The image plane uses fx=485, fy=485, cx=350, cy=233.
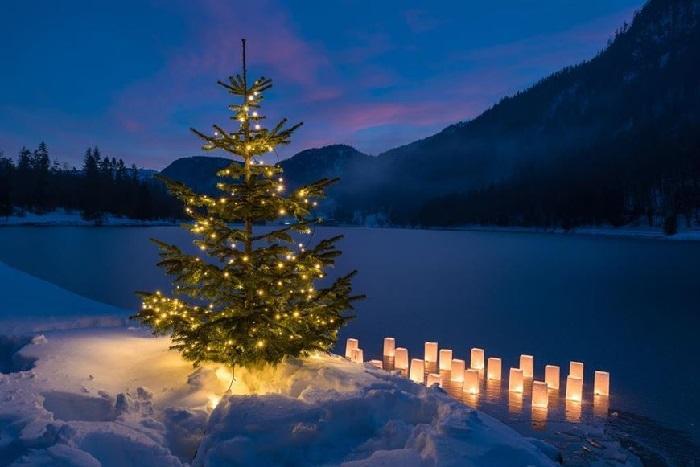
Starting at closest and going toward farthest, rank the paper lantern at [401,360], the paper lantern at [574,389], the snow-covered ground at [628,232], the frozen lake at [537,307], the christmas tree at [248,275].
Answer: the christmas tree at [248,275], the paper lantern at [574,389], the paper lantern at [401,360], the frozen lake at [537,307], the snow-covered ground at [628,232]

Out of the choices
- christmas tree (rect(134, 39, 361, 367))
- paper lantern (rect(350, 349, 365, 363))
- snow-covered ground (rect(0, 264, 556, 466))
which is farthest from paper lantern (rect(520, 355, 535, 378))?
christmas tree (rect(134, 39, 361, 367))

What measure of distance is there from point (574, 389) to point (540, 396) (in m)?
0.83

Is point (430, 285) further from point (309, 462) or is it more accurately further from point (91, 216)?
point (91, 216)

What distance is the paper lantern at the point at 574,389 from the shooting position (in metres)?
8.29

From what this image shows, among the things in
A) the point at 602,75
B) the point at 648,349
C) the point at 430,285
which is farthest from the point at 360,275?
the point at 602,75

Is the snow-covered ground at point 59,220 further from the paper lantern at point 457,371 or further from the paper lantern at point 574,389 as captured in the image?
the paper lantern at point 574,389

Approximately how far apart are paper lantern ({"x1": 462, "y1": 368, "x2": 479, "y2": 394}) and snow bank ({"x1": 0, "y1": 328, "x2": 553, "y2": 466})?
115 inches

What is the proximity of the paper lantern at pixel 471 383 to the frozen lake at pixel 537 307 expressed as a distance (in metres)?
2.37

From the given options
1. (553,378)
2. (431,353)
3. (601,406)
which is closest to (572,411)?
(601,406)

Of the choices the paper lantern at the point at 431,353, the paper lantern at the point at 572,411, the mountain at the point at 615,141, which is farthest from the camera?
the mountain at the point at 615,141

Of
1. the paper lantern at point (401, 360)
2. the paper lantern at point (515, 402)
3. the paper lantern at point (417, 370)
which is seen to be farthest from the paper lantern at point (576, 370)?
the paper lantern at point (401, 360)

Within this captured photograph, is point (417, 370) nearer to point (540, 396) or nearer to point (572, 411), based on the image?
point (540, 396)

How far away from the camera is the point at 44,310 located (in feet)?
33.6

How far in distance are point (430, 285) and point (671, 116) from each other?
127 meters
